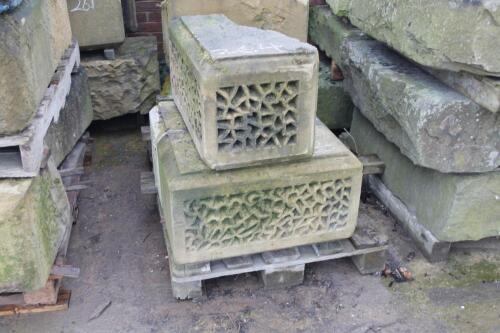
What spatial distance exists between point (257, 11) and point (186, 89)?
1021 mm

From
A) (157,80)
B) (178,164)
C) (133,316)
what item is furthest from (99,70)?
(133,316)

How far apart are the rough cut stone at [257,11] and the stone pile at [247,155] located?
17.8 inches

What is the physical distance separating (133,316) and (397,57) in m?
2.22

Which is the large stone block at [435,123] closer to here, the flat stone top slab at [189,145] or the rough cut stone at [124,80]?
the flat stone top slab at [189,145]

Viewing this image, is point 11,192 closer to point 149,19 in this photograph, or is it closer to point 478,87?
point 478,87

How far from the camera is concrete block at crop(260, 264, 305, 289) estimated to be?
2660 millimetres

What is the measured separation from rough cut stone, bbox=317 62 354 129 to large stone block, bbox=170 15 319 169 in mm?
1519

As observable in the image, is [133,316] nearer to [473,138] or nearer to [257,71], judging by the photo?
[257,71]

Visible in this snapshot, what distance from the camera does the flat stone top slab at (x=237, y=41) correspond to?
86.9 inches

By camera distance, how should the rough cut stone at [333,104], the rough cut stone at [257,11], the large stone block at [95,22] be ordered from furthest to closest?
the rough cut stone at [333,104] < the large stone block at [95,22] < the rough cut stone at [257,11]

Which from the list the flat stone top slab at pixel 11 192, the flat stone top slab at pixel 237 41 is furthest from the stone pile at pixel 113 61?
the flat stone top slab at pixel 11 192

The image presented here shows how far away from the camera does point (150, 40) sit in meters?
4.37

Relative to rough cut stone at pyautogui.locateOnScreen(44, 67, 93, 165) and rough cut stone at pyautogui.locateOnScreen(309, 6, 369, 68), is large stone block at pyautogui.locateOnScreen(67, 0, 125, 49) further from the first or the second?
rough cut stone at pyautogui.locateOnScreen(309, 6, 369, 68)

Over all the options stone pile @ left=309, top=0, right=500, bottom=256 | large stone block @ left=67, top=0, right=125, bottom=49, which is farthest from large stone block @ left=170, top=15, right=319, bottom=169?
large stone block @ left=67, top=0, right=125, bottom=49
